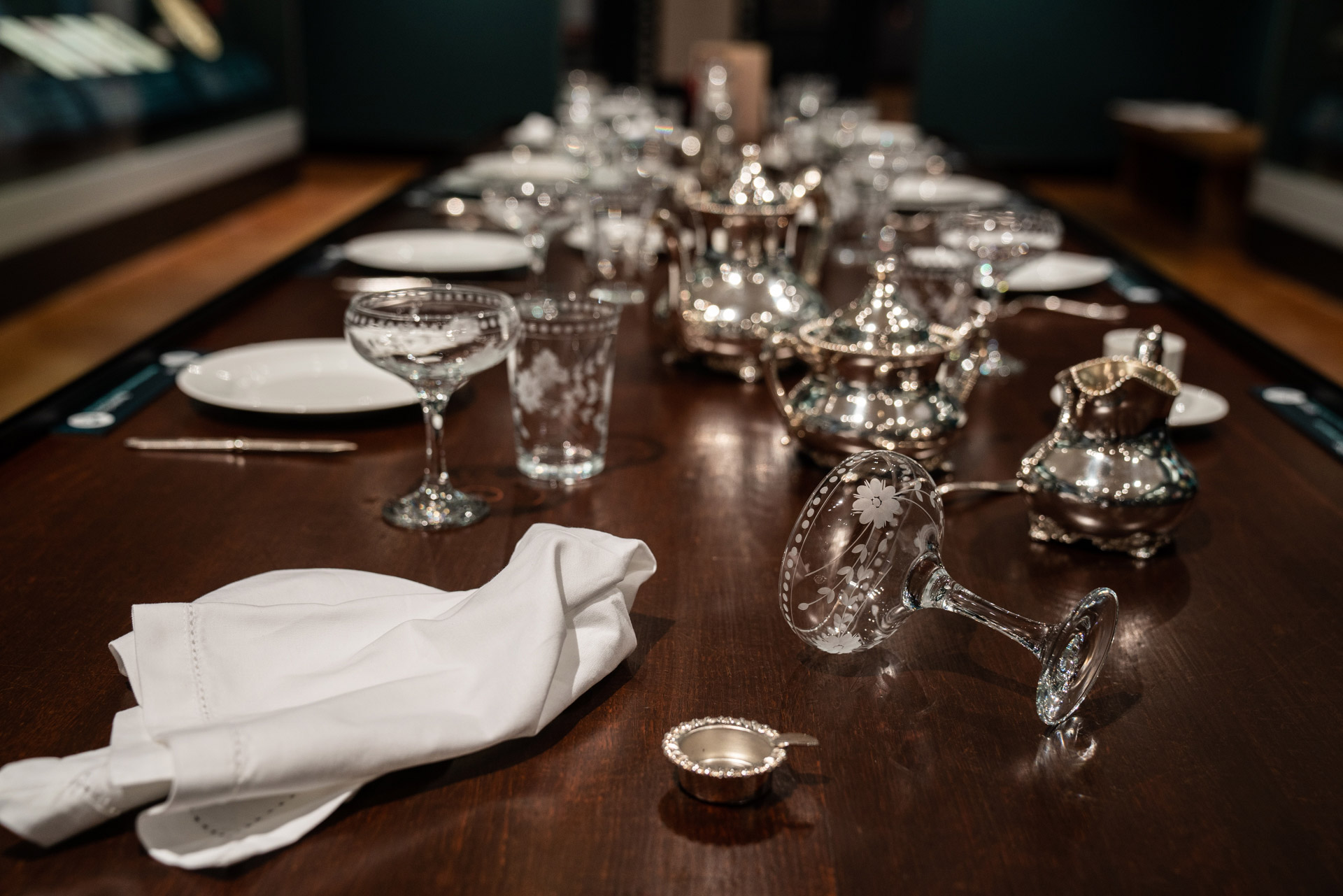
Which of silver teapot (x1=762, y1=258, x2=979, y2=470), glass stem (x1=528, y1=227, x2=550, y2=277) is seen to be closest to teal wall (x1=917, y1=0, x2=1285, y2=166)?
glass stem (x1=528, y1=227, x2=550, y2=277)

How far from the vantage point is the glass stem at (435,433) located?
97 centimetres

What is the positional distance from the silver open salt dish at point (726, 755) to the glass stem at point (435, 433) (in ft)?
1.33

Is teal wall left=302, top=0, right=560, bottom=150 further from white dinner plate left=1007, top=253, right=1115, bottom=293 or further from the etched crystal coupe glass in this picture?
the etched crystal coupe glass

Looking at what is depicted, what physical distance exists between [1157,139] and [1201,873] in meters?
6.67

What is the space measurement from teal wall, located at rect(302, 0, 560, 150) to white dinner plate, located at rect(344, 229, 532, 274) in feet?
19.5

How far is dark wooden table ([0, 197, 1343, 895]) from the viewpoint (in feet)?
1.86

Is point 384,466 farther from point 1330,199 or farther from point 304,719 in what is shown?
point 1330,199

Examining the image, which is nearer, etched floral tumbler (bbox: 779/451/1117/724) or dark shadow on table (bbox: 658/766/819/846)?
dark shadow on table (bbox: 658/766/819/846)

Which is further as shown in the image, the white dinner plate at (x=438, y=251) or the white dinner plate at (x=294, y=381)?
the white dinner plate at (x=438, y=251)

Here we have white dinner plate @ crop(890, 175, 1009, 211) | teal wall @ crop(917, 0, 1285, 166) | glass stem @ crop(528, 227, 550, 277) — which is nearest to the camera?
glass stem @ crop(528, 227, 550, 277)

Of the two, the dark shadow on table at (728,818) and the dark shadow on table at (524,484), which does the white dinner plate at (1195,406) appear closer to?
the dark shadow on table at (524,484)

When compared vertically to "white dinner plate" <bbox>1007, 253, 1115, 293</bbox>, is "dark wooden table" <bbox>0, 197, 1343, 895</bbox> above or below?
below

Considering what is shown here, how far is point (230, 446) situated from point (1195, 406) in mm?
977

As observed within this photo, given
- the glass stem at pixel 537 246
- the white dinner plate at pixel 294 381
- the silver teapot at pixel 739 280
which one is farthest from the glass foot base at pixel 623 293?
the white dinner plate at pixel 294 381
